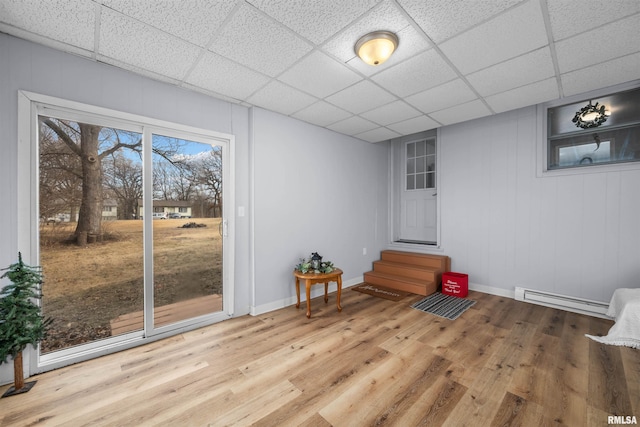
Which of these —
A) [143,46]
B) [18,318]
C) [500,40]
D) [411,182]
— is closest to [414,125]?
[411,182]

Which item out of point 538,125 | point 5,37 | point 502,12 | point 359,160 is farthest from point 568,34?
point 5,37

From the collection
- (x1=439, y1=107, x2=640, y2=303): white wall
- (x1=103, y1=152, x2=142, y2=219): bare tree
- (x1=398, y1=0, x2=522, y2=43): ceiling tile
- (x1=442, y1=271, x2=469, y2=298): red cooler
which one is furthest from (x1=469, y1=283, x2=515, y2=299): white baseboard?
(x1=103, y1=152, x2=142, y2=219): bare tree

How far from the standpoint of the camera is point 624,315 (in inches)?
93.8

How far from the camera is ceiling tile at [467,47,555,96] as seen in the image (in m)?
2.19

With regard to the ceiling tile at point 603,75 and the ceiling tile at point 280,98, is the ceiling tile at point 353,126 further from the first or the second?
the ceiling tile at point 603,75

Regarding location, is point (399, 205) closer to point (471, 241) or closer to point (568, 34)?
point (471, 241)

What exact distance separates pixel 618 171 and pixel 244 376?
453 centimetres

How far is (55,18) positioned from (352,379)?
130 inches

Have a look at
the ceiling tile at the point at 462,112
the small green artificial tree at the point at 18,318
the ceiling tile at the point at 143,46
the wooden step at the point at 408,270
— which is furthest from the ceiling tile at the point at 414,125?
the small green artificial tree at the point at 18,318

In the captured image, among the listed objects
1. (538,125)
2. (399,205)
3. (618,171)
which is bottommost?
(399,205)

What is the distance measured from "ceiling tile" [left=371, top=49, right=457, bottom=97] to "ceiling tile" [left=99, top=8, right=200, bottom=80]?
1728 millimetres

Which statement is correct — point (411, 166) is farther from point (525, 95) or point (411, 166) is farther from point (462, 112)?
point (525, 95)

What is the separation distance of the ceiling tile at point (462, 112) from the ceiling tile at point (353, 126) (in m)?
0.89

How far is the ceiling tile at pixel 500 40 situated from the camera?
5.65 feet
